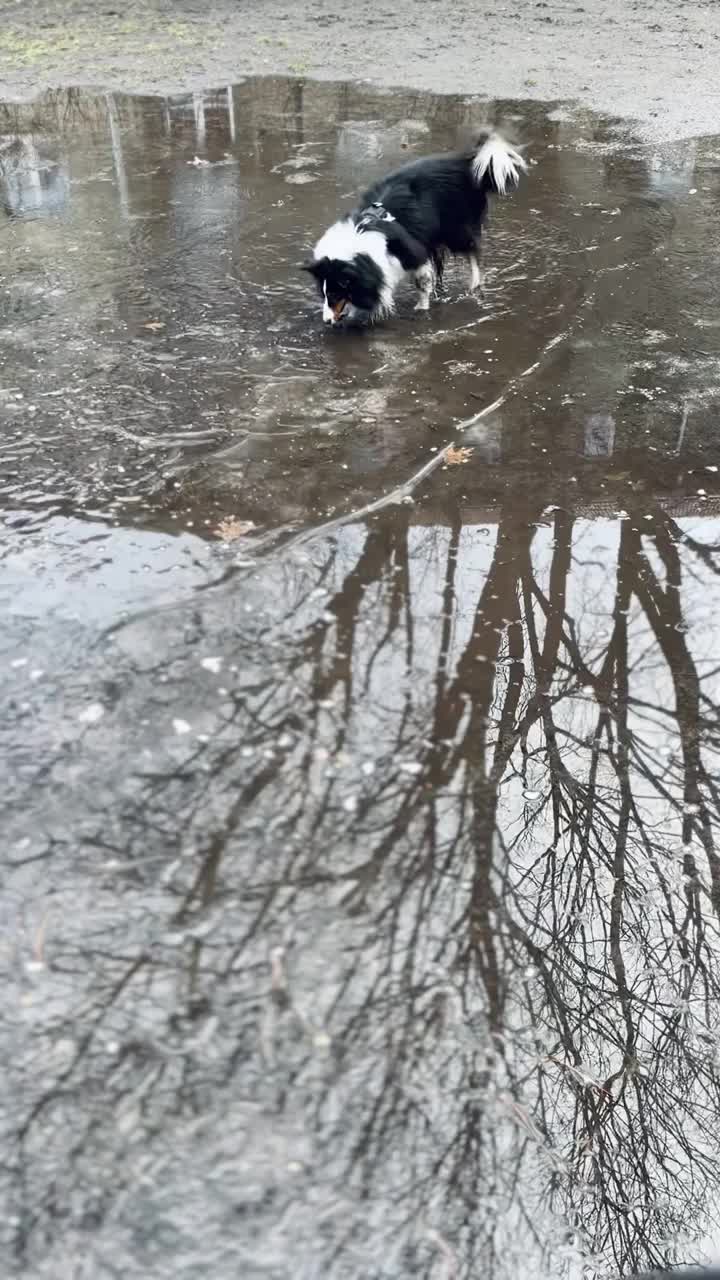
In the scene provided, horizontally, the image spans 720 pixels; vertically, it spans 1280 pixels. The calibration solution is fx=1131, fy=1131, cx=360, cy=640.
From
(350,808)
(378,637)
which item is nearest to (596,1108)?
(350,808)

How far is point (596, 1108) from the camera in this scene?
3.44 meters

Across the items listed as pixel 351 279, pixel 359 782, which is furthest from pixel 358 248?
pixel 359 782

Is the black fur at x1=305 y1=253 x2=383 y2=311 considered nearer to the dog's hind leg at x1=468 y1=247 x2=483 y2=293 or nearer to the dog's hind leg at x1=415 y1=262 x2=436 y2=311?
the dog's hind leg at x1=415 y1=262 x2=436 y2=311

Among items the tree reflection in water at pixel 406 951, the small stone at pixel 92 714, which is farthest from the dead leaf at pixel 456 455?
the small stone at pixel 92 714

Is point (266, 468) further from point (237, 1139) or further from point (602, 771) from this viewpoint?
point (237, 1139)

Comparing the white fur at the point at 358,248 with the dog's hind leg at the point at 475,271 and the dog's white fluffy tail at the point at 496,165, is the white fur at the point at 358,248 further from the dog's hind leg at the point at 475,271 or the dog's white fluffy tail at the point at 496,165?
the dog's white fluffy tail at the point at 496,165

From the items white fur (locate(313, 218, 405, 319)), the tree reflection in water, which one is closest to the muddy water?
the tree reflection in water

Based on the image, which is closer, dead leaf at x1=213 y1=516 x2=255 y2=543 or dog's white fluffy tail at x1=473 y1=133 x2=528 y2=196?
dead leaf at x1=213 y1=516 x2=255 y2=543

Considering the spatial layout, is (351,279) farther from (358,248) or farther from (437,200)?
(437,200)

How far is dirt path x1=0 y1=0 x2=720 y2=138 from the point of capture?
1367cm

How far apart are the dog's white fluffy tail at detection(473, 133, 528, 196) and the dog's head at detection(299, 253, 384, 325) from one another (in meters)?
1.15

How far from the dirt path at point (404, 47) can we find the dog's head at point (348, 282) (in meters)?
5.99

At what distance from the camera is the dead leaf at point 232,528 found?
19.3ft

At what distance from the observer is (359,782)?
175 inches
